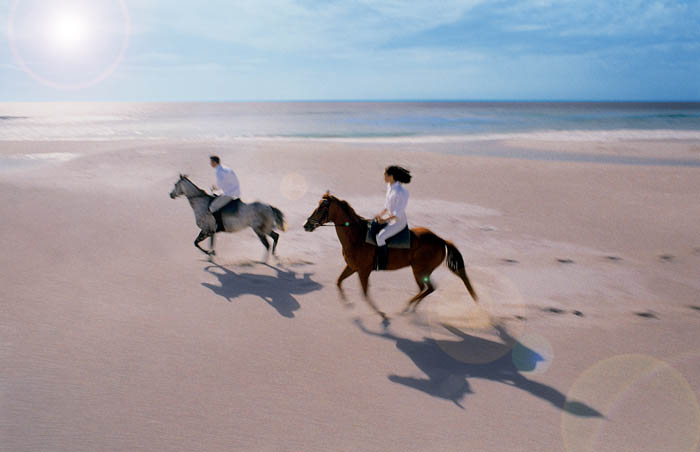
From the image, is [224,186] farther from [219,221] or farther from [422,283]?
[422,283]

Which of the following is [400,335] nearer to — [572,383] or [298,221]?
[572,383]

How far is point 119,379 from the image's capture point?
4.84m

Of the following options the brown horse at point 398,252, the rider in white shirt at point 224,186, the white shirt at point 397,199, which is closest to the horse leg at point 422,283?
the brown horse at point 398,252

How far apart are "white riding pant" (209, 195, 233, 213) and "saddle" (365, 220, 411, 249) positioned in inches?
145

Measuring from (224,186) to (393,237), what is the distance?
→ 411 cm

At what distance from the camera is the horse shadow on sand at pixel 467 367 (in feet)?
15.3

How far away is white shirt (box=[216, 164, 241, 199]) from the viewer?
28.1 feet

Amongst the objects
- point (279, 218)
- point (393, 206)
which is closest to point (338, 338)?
point (393, 206)

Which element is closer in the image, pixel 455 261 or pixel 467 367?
pixel 467 367

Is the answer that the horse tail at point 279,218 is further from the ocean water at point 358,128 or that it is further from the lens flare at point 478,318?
the ocean water at point 358,128

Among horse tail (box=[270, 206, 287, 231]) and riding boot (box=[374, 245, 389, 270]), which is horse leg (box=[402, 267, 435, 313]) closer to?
riding boot (box=[374, 245, 389, 270])

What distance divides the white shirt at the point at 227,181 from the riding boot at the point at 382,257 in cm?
378

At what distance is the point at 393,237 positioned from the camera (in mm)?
6305

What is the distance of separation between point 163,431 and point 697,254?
35.0 feet
